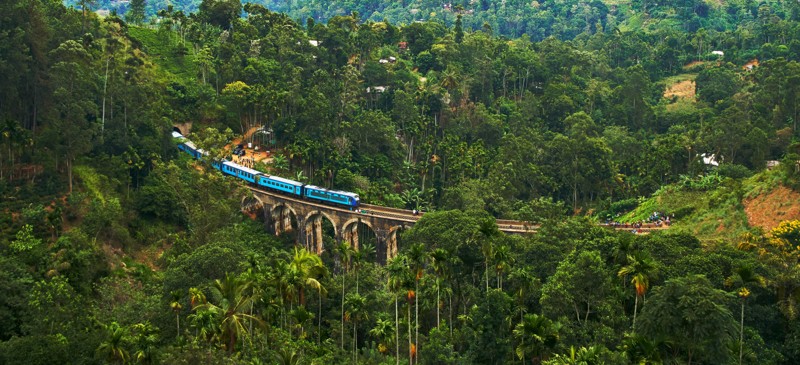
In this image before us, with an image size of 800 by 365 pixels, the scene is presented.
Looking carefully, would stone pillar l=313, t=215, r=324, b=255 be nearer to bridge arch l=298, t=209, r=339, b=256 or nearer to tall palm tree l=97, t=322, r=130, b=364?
bridge arch l=298, t=209, r=339, b=256

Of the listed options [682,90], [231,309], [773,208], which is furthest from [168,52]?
[682,90]

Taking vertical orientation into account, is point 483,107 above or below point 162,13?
below

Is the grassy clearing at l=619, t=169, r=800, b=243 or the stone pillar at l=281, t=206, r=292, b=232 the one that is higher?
the grassy clearing at l=619, t=169, r=800, b=243

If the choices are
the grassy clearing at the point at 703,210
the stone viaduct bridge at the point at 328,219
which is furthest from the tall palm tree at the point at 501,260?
the stone viaduct bridge at the point at 328,219

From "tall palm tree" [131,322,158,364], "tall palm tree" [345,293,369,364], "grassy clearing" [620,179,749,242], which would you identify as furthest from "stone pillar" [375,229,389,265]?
"tall palm tree" [131,322,158,364]

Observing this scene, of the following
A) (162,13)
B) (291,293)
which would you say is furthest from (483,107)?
(291,293)

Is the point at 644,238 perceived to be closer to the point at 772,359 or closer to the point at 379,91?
the point at 772,359

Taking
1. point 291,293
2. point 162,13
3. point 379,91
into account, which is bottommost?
point 291,293
